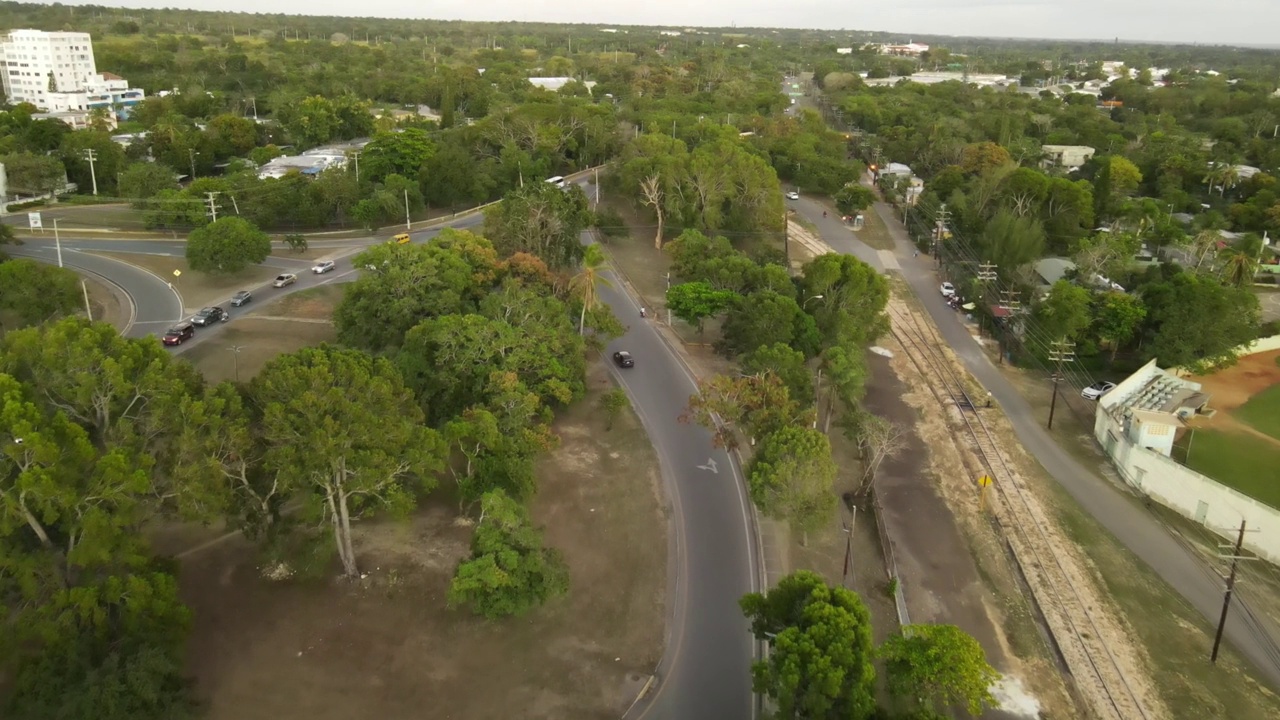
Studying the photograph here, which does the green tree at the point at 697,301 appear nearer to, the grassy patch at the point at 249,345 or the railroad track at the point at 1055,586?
the railroad track at the point at 1055,586

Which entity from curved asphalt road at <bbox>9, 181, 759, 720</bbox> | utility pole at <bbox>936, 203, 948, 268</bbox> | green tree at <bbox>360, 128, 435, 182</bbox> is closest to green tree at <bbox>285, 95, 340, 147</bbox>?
green tree at <bbox>360, 128, 435, 182</bbox>

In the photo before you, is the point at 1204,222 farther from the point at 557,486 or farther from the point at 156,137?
the point at 156,137

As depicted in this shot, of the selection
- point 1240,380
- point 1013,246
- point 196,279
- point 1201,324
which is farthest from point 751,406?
point 196,279

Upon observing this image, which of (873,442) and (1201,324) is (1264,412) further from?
(873,442)

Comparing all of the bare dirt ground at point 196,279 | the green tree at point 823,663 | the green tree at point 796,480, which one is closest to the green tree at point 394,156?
the bare dirt ground at point 196,279

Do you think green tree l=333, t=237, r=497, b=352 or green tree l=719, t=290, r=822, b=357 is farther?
green tree l=719, t=290, r=822, b=357

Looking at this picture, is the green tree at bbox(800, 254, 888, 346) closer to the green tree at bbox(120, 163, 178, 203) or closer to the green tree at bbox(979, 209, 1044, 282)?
the green tree at bbox(979, 209, 1044, 282)
